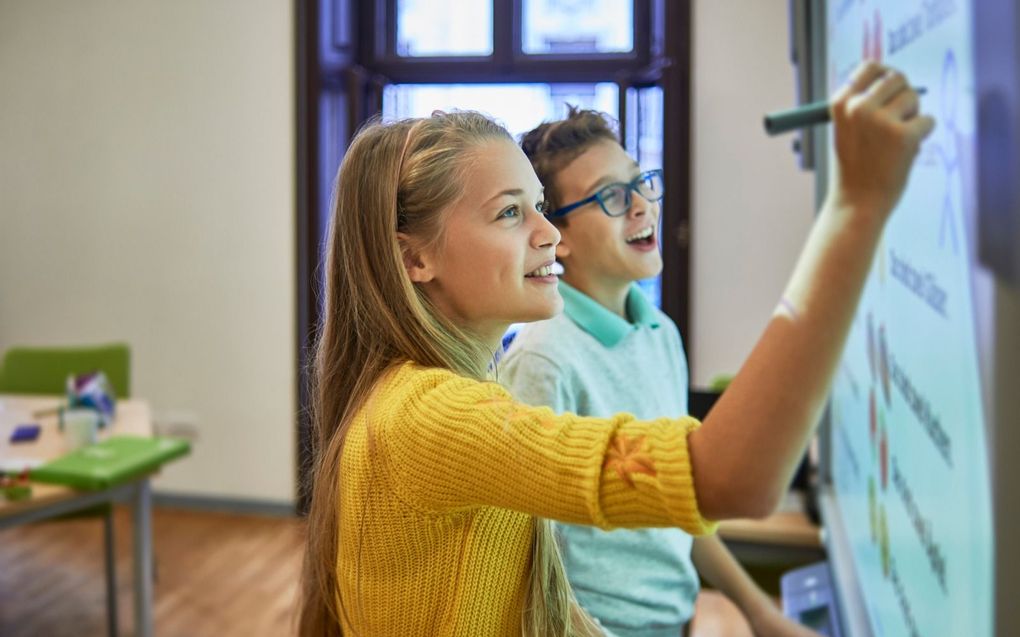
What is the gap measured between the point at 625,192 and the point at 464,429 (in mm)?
519

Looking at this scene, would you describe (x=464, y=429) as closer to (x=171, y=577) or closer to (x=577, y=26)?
(x=171, y=577)

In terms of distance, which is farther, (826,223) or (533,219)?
(533,219)

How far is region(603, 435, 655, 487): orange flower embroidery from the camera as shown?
26.9 inches

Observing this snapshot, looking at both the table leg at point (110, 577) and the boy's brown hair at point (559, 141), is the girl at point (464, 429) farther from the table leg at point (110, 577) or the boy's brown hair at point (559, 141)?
the table leg at point (110, 577)

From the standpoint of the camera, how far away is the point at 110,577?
3.48m

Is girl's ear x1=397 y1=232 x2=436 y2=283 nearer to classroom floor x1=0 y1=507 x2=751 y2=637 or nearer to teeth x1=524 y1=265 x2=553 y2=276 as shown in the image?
teeth x1=524 y1=265 x2=553 y2=276

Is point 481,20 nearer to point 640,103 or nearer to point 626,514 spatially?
point 640,103

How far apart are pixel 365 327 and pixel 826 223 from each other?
0.47m

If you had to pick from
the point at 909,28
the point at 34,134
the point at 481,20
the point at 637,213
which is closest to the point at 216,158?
the point at 34,134

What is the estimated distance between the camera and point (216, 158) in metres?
4.84

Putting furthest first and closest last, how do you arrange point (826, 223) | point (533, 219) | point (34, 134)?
1. point (34, 134)
2. point (533, 219)
3. point (826, 223)

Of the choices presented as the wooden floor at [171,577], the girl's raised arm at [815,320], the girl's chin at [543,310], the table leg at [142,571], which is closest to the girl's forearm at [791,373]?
the girl's raised arm at [815,320]

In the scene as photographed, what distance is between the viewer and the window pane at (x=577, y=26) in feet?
14.5

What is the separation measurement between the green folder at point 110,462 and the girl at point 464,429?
1.82 meters
